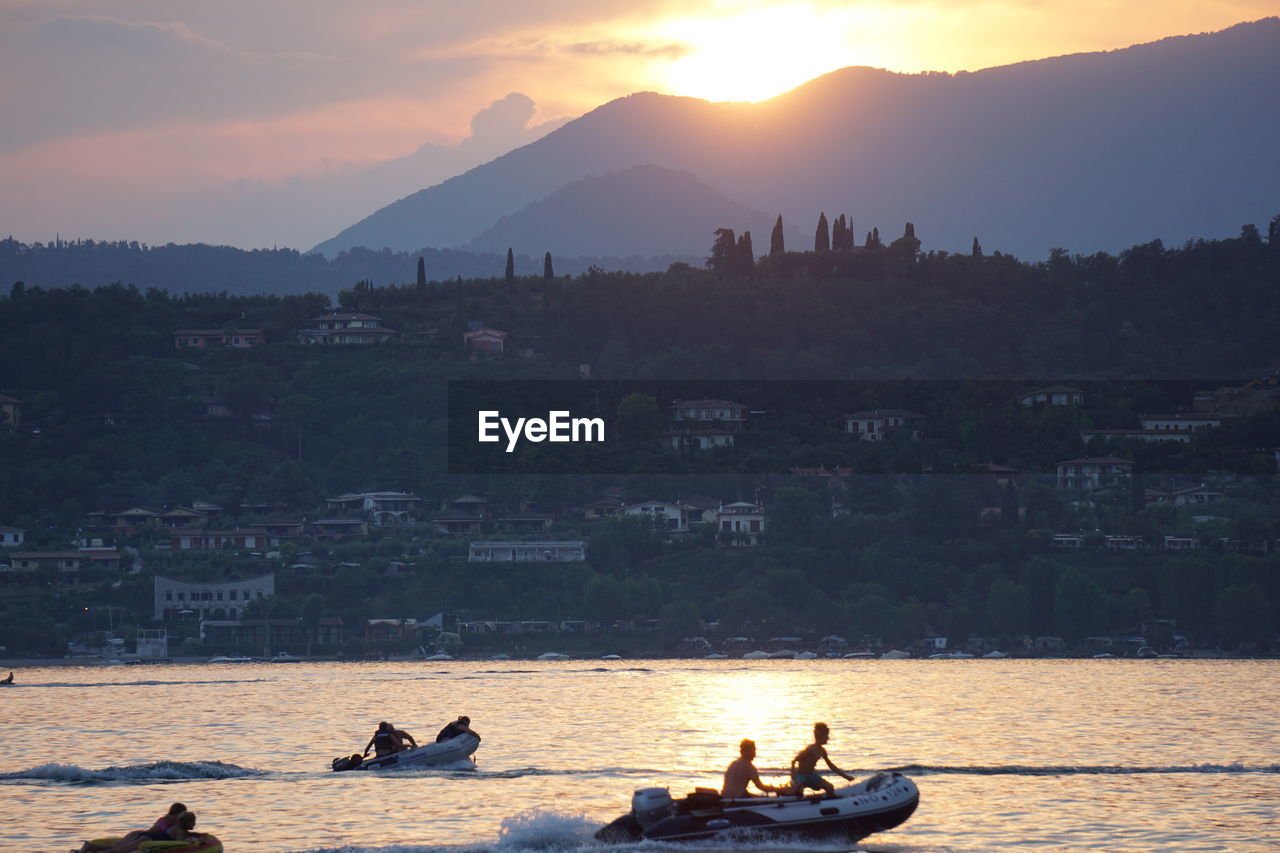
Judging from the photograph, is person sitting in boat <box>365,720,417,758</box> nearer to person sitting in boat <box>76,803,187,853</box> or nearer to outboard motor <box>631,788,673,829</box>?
outboard motor <box>631,788,673,829</box>

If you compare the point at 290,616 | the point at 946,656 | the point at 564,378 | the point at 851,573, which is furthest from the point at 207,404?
the point at 946,656

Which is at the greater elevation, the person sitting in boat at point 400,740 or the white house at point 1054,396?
the white house at point 1054,396

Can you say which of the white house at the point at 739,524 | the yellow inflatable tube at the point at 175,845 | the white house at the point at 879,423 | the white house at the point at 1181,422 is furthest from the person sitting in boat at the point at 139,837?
the white house at the point at 1181,422

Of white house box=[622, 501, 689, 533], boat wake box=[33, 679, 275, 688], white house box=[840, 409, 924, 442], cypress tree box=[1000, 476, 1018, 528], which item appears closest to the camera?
boat wake box=[33, 679, 275, 688]

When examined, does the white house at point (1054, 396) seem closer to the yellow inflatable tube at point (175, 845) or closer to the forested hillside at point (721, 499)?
the forested hillside at point (721, 499)

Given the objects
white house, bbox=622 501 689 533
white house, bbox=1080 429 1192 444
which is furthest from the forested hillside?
white house, bbox=622 501 689 533

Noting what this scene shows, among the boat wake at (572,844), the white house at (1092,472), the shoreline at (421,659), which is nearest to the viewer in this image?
the boat wake at (572,844)

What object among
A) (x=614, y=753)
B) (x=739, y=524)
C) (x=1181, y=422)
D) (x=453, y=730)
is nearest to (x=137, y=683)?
(x=614, y=753)
